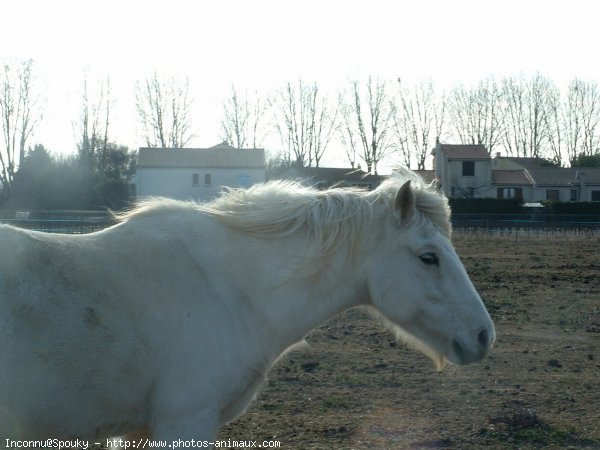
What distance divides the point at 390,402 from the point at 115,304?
12.0ft

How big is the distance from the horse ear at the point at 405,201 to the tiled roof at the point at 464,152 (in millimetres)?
64929

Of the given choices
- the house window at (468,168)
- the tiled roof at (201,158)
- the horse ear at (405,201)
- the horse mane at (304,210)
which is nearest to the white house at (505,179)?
the house window at (468,168)

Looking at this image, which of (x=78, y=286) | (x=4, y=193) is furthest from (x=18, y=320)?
(x=4, y=193)

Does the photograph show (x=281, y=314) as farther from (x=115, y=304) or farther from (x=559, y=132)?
(x=559, y=132)

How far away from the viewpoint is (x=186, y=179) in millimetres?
54156

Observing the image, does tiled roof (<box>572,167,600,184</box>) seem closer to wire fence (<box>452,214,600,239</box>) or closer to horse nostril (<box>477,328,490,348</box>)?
wire fence (<box>452,214,600,239</box>)

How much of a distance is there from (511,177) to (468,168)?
6284 mm

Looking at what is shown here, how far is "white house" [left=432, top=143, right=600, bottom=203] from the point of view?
6731cm

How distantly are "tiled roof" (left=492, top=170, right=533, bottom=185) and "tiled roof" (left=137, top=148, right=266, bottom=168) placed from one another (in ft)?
90.7

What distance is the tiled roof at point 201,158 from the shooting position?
5422 cm

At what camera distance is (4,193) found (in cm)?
4759

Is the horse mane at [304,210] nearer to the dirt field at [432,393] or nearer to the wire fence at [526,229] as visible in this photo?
the dirt field at [432,393]

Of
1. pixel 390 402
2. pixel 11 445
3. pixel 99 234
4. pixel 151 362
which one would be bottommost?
pixel 390 402

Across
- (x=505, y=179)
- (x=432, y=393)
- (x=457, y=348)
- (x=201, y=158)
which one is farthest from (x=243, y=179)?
(x=457, y=348)
